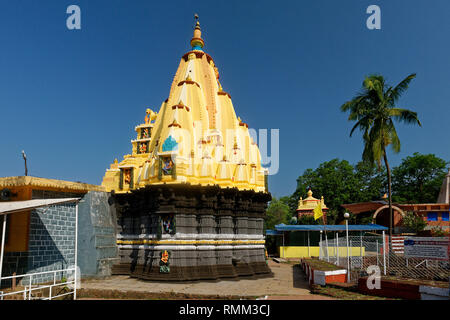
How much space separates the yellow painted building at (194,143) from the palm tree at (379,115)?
7182mm

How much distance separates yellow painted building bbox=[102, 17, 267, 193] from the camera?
1757cm

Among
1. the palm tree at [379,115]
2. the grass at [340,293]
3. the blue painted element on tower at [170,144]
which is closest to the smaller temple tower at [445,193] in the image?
the palm tree at [379,115]

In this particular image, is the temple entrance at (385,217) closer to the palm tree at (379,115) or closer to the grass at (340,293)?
the palm tree at (379,115)

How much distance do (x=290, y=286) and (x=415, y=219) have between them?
19.6 metres

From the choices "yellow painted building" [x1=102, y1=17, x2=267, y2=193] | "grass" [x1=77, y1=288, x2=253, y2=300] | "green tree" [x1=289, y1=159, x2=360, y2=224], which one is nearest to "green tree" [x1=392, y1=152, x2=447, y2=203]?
"green tree" [x1=289, y1=159, x2=360, y2=224]

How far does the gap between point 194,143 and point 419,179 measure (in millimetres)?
44362

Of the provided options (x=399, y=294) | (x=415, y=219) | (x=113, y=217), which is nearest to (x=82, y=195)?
(x=113, y=217)

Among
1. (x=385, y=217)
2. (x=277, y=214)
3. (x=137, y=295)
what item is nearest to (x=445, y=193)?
(x=385, y=217)

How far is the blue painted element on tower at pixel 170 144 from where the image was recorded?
1731 cm

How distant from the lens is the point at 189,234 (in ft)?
54.6

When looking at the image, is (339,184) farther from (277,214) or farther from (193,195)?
(193,195)

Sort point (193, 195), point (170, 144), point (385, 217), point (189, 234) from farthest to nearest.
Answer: point (385, 217) → point (170, 144) → point (193, 195) → point (189, 234)

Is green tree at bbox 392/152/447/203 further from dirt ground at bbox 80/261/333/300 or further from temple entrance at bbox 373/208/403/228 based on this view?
dirt ground at bbox 80/261/333/300
